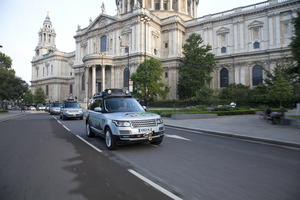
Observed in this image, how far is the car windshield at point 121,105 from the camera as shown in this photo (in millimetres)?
7492

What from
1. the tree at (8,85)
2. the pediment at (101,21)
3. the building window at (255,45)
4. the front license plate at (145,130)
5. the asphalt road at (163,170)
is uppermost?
the pediment at (101,21)

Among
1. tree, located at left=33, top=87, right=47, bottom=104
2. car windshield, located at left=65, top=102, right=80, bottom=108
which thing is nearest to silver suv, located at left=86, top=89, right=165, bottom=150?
car windshield, located at left=65, top=102, right=80, bottom=108

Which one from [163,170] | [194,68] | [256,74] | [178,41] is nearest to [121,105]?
[163,170]

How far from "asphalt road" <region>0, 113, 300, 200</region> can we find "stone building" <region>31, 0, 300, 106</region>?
3797 centimetres

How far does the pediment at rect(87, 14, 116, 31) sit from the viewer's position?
50406mm

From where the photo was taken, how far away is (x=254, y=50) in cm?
4300

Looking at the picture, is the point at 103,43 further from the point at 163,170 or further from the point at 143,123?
the point at 163,170

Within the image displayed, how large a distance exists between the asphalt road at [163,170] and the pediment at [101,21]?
4911cm

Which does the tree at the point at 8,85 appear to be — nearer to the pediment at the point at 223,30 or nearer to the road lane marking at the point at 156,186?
the road lane marking at the point at 156,186

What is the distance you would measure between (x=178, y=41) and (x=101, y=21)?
22336 mm

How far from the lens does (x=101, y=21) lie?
52906mm

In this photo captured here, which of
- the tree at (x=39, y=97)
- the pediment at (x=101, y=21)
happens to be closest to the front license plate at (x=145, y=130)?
the pediment at (x=101, y=21)

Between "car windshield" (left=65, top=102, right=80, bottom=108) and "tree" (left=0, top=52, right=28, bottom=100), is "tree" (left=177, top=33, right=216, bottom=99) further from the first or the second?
"tree" (left=0, top=52, right=28, bottom=100)

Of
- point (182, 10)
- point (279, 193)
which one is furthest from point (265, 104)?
point (182, 10)
